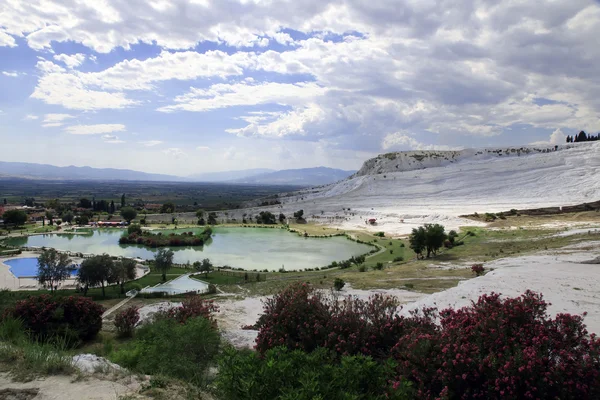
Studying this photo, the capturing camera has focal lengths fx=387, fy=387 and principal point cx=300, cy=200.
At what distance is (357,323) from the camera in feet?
24.1

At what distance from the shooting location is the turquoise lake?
36938mm

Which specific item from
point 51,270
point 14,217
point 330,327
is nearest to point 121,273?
point 51,270

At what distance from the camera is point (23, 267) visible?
36.4 m

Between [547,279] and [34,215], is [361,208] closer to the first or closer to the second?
[547,279]

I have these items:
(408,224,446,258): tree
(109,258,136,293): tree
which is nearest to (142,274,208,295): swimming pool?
(109,258,136,293): tree

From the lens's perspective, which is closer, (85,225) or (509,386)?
(509,386)

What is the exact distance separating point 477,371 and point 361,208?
70.7 m

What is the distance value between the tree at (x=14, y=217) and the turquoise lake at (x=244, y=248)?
537 inches

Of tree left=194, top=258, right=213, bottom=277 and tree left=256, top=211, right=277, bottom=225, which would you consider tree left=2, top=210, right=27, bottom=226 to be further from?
tree left=194, top=258, right=213, bottom=277

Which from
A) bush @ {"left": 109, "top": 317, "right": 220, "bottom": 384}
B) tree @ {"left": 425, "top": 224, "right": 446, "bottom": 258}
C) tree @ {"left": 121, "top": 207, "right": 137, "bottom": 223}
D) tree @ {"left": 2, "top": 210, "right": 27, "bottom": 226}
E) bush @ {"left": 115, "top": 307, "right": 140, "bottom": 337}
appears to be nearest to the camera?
bush @ {"left": 109, "top": 317, "right": 220, "bottom": 384}

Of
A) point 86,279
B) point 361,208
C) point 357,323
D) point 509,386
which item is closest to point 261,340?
point 357,323

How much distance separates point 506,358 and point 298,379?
3038mm

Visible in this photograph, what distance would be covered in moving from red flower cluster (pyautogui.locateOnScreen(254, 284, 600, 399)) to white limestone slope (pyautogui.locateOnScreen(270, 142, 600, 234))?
45995 millimetres

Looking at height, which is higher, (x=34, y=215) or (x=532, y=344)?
(x=532, y=344)
